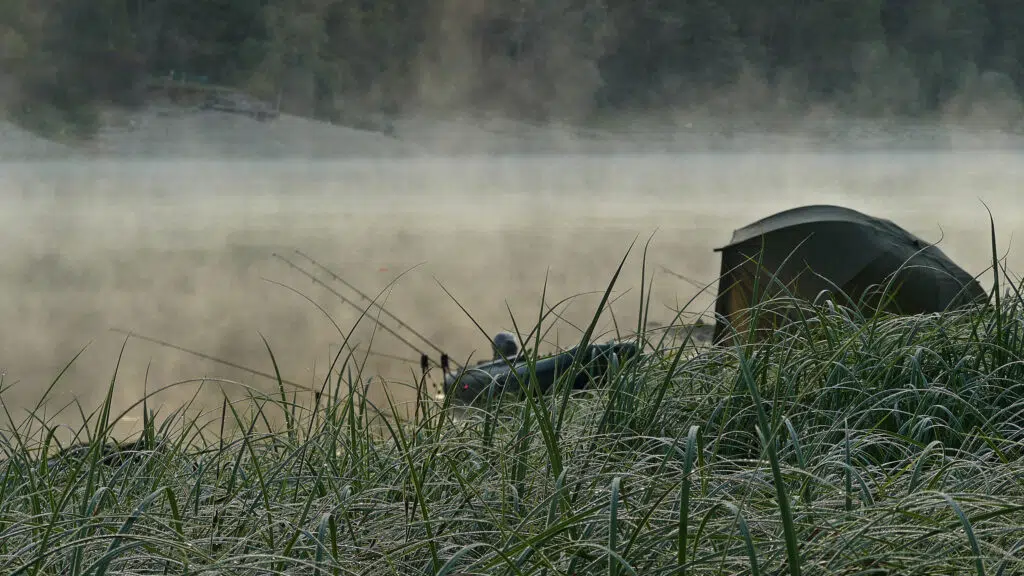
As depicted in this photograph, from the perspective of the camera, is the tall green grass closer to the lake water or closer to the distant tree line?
the lake water

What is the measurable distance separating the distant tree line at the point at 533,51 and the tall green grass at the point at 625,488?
41972 millimetres

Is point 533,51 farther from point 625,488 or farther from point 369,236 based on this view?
point 625,488

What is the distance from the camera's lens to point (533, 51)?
154 ft

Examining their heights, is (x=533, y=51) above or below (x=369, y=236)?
above

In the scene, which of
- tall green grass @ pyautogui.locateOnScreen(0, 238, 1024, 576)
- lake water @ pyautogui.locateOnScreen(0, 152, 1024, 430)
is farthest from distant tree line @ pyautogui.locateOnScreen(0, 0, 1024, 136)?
tall green grass @ pyautogui.locateOnScreen(0, 238, 1024, 576)

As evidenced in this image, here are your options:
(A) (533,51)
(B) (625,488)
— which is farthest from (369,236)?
(B) (625,488)

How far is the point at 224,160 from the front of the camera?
225 feet

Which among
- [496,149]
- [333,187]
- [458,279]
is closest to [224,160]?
[333,187]

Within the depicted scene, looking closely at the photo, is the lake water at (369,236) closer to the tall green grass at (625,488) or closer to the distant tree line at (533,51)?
the distant tree line at (533,51)

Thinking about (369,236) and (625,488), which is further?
(369,236)

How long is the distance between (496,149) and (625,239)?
1942 cm

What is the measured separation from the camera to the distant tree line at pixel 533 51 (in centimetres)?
4222

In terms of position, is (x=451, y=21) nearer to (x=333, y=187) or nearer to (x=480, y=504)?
(x=333, y=187)

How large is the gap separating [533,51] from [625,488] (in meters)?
47.4
